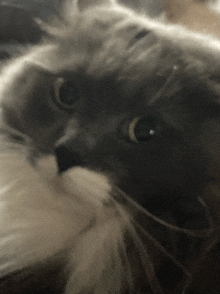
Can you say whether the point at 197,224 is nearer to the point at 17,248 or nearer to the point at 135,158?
the point at 135,158

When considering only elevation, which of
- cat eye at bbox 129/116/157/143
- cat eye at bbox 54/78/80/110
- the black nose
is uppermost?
cat eye at bbox 54/78/80/110

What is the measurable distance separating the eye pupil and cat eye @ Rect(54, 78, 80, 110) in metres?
0.09

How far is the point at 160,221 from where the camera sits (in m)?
0.38

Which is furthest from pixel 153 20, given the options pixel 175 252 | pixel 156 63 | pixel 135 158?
pixel 175 252

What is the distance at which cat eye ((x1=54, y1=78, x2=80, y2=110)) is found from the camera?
1.36 ft

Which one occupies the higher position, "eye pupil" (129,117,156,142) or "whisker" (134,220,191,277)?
"eye pupil" (129,117,156,142)

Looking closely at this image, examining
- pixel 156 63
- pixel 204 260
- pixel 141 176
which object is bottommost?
pixel 204 260

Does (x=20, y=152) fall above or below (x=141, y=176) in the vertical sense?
above

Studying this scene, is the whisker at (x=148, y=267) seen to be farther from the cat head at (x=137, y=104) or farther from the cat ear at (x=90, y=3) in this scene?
the cat ear at (x=90, y=3)

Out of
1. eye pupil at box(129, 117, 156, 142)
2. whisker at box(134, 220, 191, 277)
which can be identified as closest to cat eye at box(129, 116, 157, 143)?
eye pupil at box(129, 117, 156, 142)

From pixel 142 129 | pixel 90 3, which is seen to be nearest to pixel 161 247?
pixel 142 129

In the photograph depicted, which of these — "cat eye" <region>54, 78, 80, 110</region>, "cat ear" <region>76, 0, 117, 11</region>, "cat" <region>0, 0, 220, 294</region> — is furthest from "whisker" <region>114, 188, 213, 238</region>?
"cat ear" <region>76, 0, 117, 11</region>

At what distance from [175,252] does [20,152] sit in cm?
25

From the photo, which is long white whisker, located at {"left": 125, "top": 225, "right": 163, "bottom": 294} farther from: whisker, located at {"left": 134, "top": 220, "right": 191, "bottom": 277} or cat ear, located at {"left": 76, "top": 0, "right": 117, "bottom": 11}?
cat ear, located at {"left": 76, "top": 0, "right": 117, "bottom": 11}
